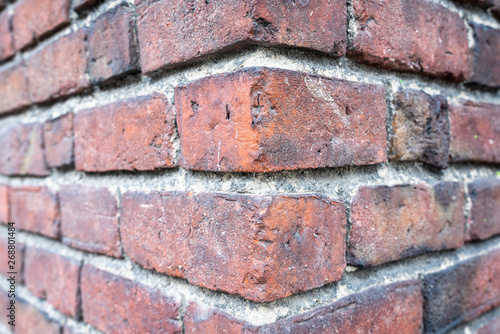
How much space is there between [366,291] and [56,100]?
70 cm

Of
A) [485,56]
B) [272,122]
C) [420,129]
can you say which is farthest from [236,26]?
[485,56]

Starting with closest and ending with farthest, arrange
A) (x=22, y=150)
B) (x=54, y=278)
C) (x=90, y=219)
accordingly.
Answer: (x=90, y=219)
(x=54, y=278)
(x=22, y=150)

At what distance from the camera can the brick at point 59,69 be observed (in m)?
0.70

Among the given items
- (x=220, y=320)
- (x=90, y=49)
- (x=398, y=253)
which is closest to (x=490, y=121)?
(x=398, y=253)

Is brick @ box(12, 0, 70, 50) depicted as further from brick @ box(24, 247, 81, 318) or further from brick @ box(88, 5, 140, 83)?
brick @ box(24, 247, 81, 318)

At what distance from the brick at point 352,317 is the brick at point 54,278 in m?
0.35

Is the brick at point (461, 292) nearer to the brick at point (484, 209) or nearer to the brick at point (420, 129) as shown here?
the brick at point (484, 209)

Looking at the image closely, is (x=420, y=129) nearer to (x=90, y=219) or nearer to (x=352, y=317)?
(x=352, y=317)

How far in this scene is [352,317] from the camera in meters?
0.49

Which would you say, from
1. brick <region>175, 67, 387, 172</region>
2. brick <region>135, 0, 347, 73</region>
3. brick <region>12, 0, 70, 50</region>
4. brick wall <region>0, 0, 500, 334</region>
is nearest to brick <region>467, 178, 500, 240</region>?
brick wall <region>0, 0, 500, 334</region>

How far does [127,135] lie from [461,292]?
0.62 m

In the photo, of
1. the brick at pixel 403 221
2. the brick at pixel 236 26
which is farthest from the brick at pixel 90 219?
the brick at pixel 403 221

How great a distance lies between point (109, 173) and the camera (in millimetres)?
666

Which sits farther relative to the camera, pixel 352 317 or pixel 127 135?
pixel 127 135
